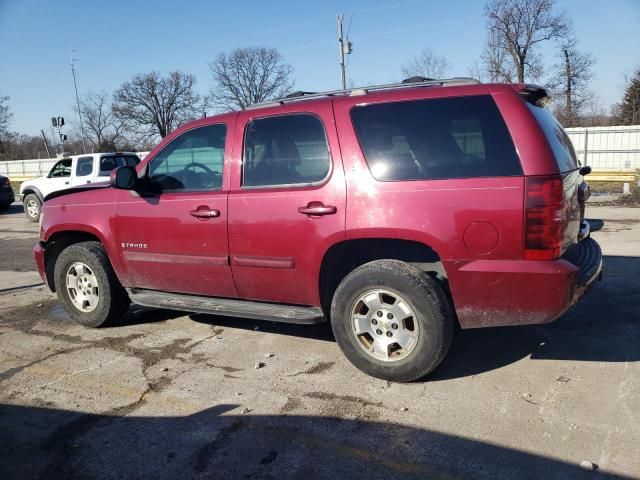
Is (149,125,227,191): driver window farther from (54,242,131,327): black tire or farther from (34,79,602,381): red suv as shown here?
(54,242,131,327): black tire

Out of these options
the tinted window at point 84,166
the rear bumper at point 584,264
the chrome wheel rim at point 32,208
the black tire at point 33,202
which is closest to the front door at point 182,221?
the rear bumper at point 584,264

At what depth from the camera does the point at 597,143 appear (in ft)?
70.4

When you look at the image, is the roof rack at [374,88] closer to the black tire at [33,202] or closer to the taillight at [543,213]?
the taillight at [543,213]

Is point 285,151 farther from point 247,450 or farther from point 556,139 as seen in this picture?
point 247,450

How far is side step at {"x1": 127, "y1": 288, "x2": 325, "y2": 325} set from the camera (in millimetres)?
4031

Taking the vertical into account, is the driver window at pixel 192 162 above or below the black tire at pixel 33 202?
above

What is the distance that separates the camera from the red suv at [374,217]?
3316 mm

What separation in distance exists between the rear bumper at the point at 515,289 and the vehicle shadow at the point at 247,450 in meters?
0.85

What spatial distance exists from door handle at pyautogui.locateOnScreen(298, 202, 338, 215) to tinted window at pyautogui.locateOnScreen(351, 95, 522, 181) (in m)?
0.39

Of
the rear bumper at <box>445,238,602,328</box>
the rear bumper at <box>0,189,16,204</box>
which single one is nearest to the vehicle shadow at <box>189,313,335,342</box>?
the rear bumper at <box>445,238,602,328</box>

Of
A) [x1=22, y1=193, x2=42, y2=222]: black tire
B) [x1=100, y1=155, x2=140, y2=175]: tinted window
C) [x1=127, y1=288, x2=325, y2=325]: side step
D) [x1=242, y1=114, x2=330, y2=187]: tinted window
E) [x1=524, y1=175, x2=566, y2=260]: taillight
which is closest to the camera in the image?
[x1=524, y1=175, x2=566, y2=260]: taillight

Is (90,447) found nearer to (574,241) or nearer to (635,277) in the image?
(574,241)

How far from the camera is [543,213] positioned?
3217 millimetres

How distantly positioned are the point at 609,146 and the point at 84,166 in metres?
19.3
